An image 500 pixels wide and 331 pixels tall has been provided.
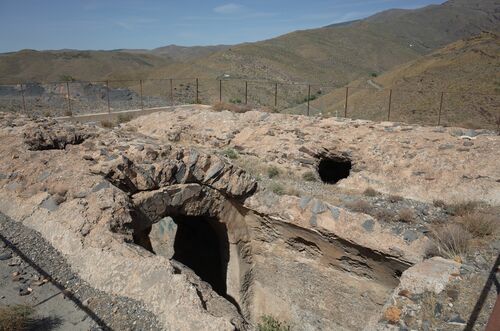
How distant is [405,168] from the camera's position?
11.7 metres

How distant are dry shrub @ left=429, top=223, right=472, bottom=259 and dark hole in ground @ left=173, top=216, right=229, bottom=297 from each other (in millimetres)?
5115

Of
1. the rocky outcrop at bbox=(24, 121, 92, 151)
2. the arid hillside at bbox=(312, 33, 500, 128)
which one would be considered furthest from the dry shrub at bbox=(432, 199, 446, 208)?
the arid hillside at bbox=(312, 33, 500, 128)

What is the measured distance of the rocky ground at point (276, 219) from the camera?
5.05 meters

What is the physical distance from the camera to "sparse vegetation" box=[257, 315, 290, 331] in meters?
9.19

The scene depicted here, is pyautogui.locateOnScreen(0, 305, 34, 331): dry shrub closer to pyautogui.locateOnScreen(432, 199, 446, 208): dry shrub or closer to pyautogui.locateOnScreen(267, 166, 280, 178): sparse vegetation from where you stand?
pyautogui.locateOnScreen(267, 166, 280, 178): sparse vegetation

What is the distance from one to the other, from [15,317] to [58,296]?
65 centimetres

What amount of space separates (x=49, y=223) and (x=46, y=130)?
3.47 m

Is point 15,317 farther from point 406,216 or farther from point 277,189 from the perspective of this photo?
point 406,216

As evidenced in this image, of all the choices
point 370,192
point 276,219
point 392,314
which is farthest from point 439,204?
point 392,314

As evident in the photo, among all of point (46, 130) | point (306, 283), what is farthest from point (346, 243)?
point (46, 130)

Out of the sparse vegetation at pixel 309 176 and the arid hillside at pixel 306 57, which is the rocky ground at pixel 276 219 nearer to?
the sparse vegetation at pixel 309 176

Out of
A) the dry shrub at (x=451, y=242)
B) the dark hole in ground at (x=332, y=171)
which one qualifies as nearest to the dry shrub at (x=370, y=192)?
the dark hole in ground at (x=332, y=171)

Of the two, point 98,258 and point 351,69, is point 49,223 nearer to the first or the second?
point 98,258

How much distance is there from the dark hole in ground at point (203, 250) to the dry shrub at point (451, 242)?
5.12 meters
